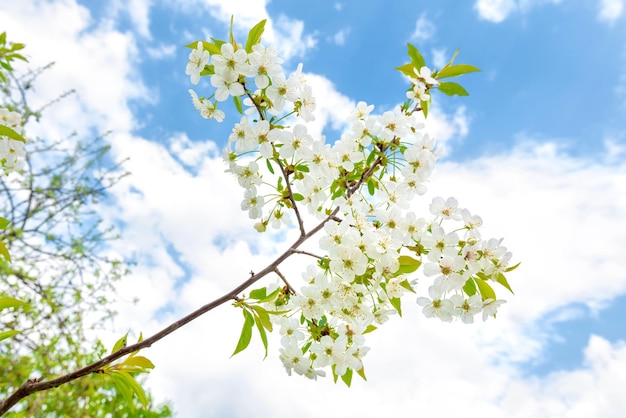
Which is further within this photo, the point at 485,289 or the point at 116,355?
the point at 485,289

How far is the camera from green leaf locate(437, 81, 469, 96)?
5.07 feet

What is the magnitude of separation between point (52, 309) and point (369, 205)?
329 cm

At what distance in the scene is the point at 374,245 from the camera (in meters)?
1.26

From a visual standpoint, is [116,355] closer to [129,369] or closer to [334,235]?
[129,369]

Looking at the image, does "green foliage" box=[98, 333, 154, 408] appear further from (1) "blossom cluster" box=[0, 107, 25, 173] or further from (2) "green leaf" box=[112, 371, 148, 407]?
(1) "blossom cluster" box=[0, 107, 25, 173]

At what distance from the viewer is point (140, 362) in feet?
4.21

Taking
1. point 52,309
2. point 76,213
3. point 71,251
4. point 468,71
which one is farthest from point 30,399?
point 468,71

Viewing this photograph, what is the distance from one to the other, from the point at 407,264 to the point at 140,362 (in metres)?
0.66

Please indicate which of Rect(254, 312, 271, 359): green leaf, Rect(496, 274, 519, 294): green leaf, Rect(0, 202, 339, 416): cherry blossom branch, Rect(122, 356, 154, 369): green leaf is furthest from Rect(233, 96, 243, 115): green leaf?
Rect(496, 274, 519, 294): green leaf

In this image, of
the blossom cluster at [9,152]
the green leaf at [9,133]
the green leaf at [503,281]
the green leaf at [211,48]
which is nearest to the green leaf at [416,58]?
the green leaf at [211,48]

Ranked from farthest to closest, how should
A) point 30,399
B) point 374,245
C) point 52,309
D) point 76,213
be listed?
point 76,213, point 52,309, point 30,399, point 374,245

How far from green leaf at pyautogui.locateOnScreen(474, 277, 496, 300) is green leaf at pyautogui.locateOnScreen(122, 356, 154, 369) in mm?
778

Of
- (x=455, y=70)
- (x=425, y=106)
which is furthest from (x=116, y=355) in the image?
(x=455, y=70)

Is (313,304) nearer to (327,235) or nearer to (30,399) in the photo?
(327,235)
